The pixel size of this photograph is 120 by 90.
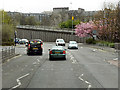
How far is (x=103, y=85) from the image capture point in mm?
11344

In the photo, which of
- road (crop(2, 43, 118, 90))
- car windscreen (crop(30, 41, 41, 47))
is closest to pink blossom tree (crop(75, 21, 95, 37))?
car windscreen (crop(30, 41, 41, 47))

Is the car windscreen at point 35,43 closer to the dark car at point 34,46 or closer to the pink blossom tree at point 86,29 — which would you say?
the dark car at point 34,46

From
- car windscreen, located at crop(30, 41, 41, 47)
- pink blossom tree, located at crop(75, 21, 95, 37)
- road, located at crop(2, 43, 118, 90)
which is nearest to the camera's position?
road, located at crop(2, 43, 118, 90)

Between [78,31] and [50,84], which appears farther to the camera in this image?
[78,31]

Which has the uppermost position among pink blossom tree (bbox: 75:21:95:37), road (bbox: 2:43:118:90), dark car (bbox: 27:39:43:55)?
pink blossom tree (bbox: 75:21:95:37)

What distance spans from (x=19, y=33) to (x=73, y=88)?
9325 centimetres

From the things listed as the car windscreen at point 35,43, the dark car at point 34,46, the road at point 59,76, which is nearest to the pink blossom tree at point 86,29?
the dark car at point 34,46

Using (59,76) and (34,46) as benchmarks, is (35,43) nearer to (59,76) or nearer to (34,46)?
(34,46)

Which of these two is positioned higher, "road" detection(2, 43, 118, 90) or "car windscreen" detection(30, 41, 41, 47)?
"car windscreen" detection(30, 41, 41, 47)

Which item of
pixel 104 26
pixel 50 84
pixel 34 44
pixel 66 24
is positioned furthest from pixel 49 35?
pixel 50 84

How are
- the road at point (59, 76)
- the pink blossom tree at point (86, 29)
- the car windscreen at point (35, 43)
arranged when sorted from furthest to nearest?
1. the pink blossom tree at point (86, 29)
2. the car windscreen at point (35, 43)
3. the road at point (59, 76)

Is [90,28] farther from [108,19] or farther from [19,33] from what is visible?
[19,33]

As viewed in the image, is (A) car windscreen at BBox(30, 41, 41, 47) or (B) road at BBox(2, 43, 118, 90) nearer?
(B) road at BBox(2, 43, 118, 90)

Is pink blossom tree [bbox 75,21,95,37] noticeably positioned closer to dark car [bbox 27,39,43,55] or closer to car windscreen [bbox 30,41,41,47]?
dark car [bbox 27,39,43,55]
